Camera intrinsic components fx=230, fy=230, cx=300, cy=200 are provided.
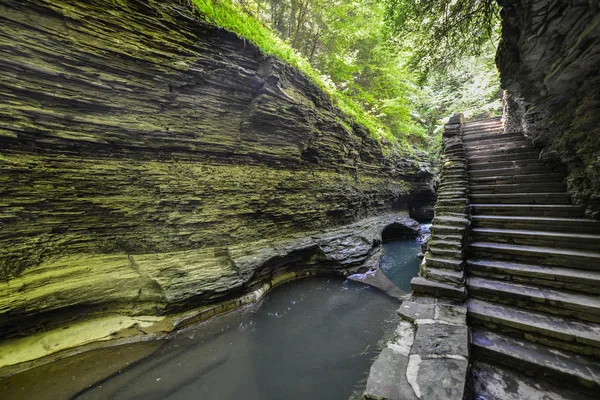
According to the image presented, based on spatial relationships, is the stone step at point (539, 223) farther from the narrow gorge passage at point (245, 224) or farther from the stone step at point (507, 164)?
the stone step at point (507, 164)

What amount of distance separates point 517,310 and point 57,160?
8.56 metres

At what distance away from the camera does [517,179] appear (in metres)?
5.76

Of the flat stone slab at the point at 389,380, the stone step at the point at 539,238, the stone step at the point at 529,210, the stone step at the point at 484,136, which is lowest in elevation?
the flat stone slab at the point at 389,380

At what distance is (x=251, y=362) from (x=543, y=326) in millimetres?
4747

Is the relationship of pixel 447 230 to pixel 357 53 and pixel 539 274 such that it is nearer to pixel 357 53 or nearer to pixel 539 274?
pixel 539 274

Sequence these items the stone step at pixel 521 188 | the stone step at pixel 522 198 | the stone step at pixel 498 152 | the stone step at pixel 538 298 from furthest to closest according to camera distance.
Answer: the stone step at pixel 498 152 → the stone step at pixel 521 188 → the stone step at pixel 522 198 → the stone step at pixel 538 298

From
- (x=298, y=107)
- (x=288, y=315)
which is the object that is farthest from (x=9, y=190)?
(x=298, y=107)

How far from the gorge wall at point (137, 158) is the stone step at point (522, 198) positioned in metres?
5.49

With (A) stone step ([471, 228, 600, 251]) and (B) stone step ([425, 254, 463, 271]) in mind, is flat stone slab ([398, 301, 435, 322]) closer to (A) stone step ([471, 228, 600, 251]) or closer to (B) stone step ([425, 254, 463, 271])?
(B) stone step ([425, 254, 463, 271])

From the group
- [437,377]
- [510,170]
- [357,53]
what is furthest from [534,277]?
[357,53]

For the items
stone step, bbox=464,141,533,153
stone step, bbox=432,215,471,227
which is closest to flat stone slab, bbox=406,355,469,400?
stone step, bbox=432,215,471,227

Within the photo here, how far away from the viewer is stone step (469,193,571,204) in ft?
15.9

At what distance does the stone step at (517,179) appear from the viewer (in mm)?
5322

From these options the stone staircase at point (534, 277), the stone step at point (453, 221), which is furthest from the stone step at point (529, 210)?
the stone step at point (453, 221)
